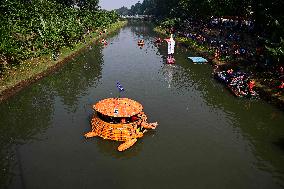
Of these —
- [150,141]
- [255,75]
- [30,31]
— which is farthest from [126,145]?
[30,31]

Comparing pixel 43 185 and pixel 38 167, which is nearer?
pixel 43 185

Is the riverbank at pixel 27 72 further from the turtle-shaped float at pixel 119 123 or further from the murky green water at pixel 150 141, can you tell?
the turtle-shaped float at pixel 119 123

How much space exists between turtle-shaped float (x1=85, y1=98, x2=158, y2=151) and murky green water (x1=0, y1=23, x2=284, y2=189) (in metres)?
0.61

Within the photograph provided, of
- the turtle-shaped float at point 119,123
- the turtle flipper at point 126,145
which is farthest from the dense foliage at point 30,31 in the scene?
the turtle flipper at point 126,145

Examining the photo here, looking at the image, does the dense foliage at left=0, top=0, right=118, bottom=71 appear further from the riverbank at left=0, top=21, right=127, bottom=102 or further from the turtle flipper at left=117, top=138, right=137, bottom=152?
the turtle flipper at left=117, top=138, right=137, bottom=152

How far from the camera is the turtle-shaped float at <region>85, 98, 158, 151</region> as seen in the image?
23.9 metres

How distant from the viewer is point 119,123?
957 inches

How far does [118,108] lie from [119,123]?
1370 mm

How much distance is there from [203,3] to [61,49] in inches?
1524

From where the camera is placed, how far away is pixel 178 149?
23.4 metres

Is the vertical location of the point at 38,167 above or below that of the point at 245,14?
below

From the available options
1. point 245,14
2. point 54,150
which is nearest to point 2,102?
point 54,150

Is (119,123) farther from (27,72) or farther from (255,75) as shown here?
(255,75)

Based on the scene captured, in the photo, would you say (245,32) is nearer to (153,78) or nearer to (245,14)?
A: (245,14)
